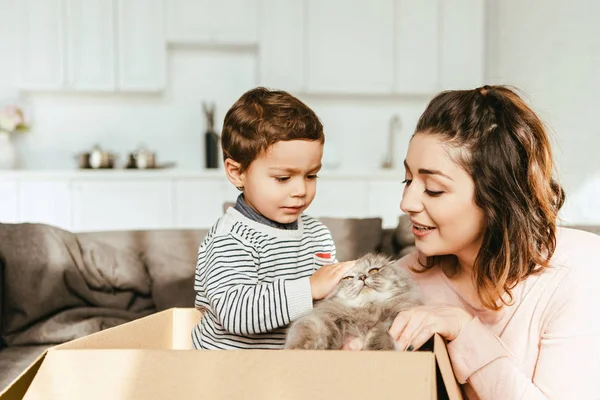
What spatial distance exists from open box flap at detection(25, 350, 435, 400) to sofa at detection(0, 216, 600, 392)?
1809mm

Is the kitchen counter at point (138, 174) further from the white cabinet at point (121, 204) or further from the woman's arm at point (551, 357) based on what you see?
the woman's arm at point (551, 357)

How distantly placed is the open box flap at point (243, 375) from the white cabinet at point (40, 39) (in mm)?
4859

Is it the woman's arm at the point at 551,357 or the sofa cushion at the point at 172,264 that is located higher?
the woman's arm at the point at 551,357

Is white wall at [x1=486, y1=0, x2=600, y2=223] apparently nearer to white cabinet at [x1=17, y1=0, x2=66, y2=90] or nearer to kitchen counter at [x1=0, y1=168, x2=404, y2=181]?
kitchen counter at [x1=0, y1=168, x2=404, y2=181]

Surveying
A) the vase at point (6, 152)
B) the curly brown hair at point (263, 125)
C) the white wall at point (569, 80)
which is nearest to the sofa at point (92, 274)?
the curly brown hair at point (263, 125)

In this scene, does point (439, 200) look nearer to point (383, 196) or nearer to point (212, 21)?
point (383, 196)

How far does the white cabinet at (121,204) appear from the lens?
4828mm

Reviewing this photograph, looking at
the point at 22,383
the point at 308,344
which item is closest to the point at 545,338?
the point at 308,344

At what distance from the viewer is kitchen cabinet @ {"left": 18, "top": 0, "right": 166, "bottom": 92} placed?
16.7ft

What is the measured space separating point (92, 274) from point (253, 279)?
1.63 meters

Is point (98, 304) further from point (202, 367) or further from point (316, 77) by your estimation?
point (316, 77)

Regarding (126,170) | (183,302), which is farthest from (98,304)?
(126,170)

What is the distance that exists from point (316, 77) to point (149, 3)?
4.83 feet

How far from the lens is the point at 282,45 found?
534cm
